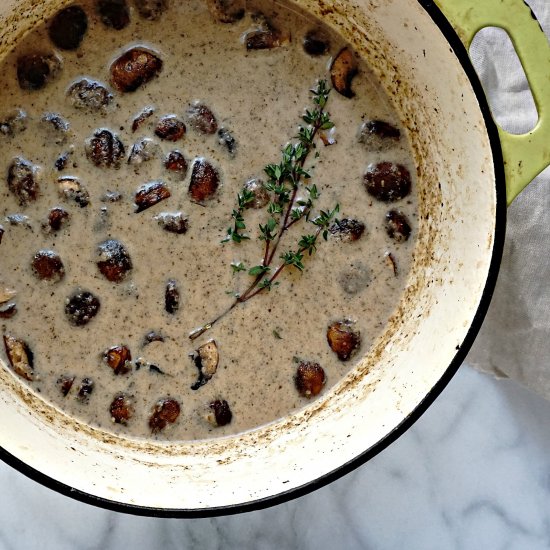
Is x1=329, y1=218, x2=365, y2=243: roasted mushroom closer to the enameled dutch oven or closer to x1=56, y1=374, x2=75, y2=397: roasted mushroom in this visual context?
the enameled dutch oven

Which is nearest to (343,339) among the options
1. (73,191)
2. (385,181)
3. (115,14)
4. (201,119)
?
(385,181)

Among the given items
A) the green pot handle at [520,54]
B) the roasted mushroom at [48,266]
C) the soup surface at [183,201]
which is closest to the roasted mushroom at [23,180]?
the soup surface at [183,201]

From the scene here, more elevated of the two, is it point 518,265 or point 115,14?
point 115,14

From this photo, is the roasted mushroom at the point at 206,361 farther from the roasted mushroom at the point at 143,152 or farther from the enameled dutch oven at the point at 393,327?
the roasted mushroom at the point at 143,152

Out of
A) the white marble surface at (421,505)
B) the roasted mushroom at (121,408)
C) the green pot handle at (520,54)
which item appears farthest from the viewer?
the white marble surface at (421,505)

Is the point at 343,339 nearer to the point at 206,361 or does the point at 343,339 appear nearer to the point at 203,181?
the point at 206,361

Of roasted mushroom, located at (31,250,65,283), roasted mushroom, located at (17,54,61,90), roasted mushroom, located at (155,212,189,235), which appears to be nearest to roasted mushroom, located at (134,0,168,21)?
roasted mushroom, located at (17,54,61,90)
